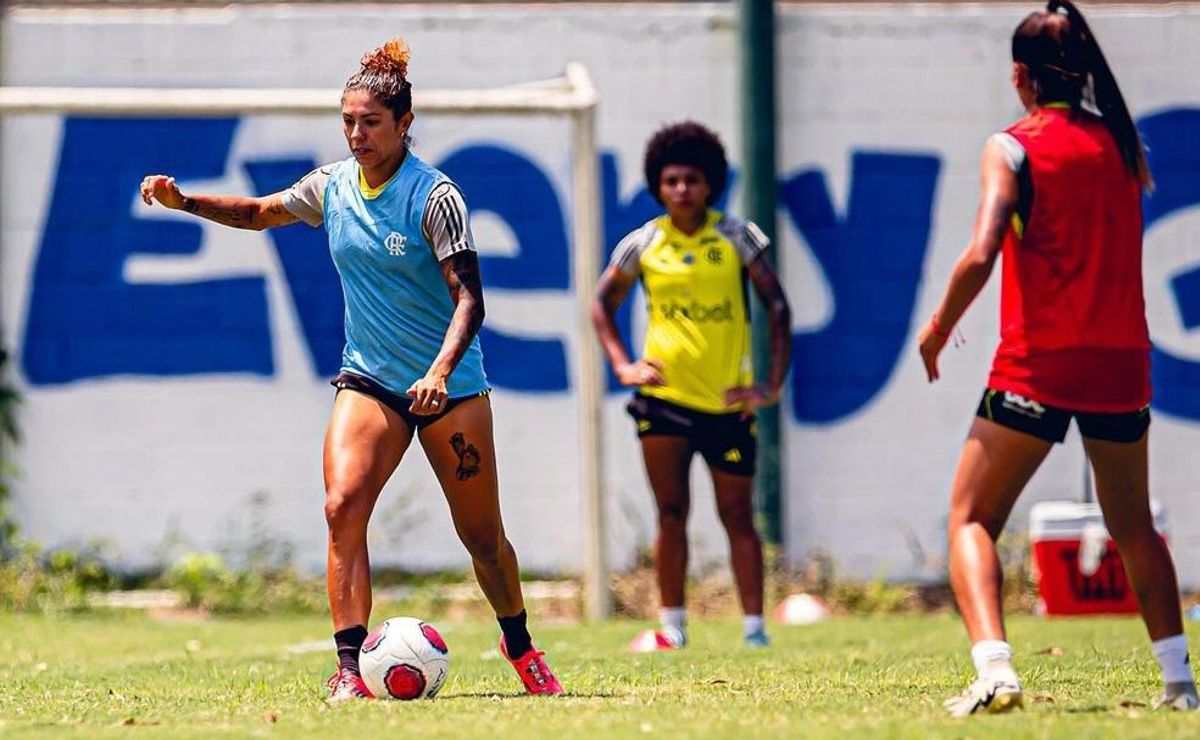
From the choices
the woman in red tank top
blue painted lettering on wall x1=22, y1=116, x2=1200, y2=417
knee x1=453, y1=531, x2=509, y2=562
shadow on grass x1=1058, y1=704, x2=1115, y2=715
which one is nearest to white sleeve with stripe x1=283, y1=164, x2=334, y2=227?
knee x1=453, y1=531, x2=509, y2=562

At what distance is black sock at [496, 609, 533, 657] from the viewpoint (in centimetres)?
704

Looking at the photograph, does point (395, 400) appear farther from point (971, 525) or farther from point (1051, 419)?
point (1051, 419)

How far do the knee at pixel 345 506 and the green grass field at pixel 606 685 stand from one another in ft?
1.92

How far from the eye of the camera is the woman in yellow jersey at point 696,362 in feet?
31.8

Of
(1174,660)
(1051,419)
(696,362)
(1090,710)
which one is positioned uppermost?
(1051,419)

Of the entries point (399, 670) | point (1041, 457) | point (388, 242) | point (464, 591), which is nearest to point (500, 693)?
point (399, 670)

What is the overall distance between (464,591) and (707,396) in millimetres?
3427

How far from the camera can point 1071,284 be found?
594cm

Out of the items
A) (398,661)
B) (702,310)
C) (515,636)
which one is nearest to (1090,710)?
(515,636)

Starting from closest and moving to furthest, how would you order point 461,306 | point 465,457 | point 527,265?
1. point 461,306
2. point 465,457
3. point 527,265

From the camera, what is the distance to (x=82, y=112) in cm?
1153

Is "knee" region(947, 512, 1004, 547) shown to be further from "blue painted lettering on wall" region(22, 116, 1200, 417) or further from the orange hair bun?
"blue painted lettering on wall" region(22, 116, 1200, 417)

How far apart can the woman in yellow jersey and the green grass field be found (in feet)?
1.68

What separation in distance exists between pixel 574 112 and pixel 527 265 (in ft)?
4.97
